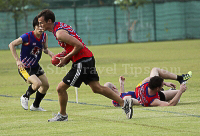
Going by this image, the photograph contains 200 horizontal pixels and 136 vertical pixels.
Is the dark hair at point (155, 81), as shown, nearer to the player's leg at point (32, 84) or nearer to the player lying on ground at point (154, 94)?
the player lying on ground at point (154, 94)

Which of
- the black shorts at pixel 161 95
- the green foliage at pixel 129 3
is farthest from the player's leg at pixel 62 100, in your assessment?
the green foliage at pixel 129 3

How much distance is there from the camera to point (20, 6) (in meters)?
47.2

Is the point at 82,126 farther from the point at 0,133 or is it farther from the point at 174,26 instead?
the point at 174,26

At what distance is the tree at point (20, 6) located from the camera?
46.3m

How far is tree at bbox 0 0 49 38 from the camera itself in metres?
46.3

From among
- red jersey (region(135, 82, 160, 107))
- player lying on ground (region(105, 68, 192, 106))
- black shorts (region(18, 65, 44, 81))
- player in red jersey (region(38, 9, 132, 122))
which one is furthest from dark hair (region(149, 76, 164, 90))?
black shorts (region(18, 65, 44, 81))

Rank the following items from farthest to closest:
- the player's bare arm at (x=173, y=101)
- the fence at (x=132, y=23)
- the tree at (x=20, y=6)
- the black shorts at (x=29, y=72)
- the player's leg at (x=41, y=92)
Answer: the fence at (x=132, y=23)
the tree at (x=20, y=6)
the black shorts at (x=29, y=72)
the player's leg at (x=41, y=92)
the player's bare arm at (x=173, y=101)

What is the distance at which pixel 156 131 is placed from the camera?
641 cm

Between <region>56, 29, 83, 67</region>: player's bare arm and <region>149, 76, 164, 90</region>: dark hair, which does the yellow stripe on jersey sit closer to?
<region>56, 29, 83, 67</region>: player's bare arm

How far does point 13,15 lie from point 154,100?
38.8 meters

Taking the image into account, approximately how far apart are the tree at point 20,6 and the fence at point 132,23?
2.11ft

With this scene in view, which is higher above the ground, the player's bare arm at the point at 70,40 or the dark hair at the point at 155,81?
the player's bare arm at the point at 70,40

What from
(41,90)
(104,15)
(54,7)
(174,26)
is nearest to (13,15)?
(54,7)

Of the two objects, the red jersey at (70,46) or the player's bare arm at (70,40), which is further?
the red jersey at (70,46)
